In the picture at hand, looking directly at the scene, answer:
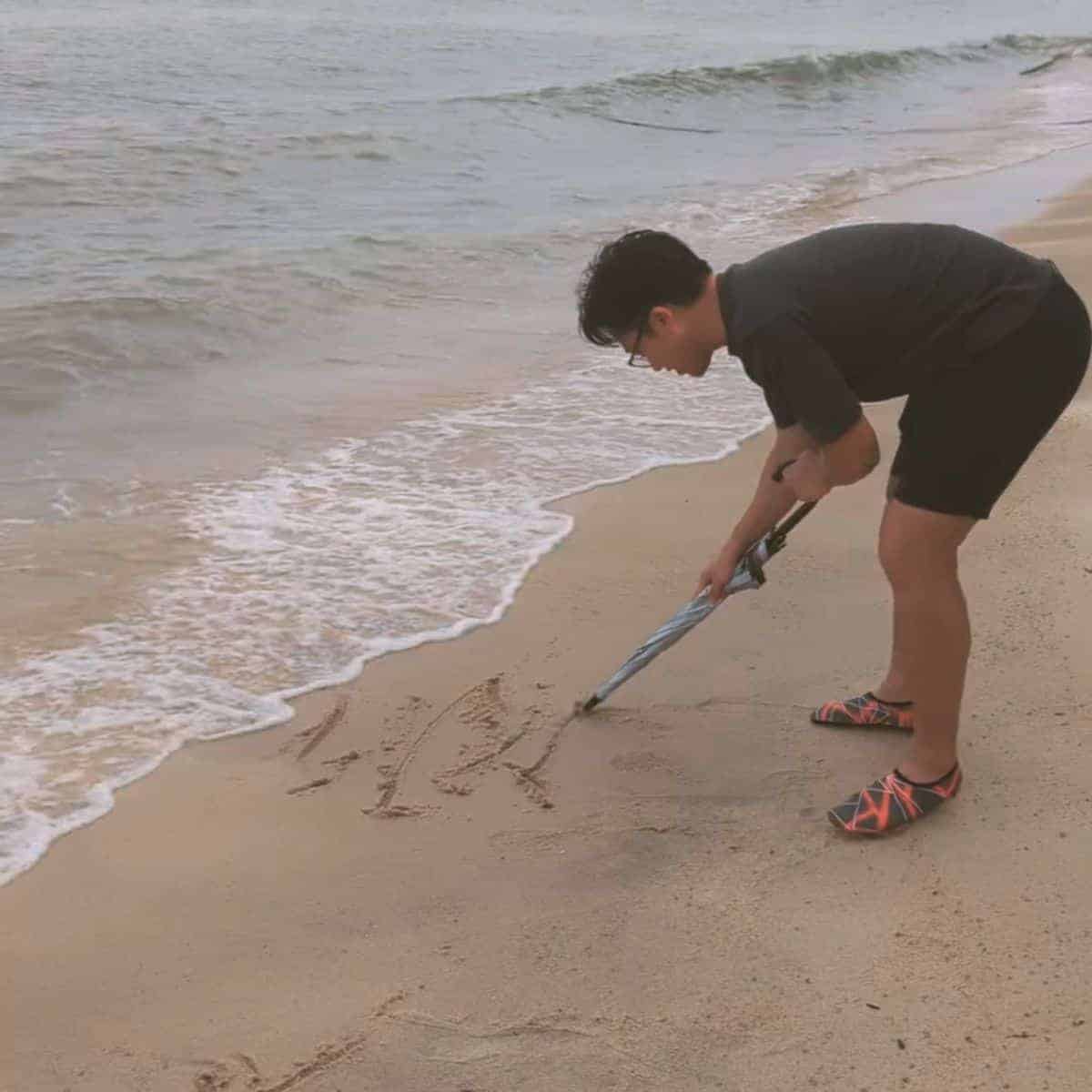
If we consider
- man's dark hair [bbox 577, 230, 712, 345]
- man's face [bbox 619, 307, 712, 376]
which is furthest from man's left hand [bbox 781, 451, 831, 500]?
man's dark hair [bbox 577, 230, 712, 345]

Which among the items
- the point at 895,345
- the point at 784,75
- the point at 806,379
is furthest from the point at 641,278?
the point at 784,75

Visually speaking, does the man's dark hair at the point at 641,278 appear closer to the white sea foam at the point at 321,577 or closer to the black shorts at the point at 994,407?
the black shorts at the point at 994,407

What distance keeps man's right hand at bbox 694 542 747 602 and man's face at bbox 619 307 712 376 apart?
51 centimetres

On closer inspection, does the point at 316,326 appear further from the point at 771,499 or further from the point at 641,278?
the point at 641,278

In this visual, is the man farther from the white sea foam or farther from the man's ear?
the white sea foam

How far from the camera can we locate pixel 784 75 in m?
18.1

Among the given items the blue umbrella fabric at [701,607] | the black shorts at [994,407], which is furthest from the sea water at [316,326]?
the black shorts at [994,407]

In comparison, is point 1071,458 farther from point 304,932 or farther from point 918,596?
point 304,932

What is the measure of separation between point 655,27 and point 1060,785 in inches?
889

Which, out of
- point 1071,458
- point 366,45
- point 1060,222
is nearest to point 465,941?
point 1071,458

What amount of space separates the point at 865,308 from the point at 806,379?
8.3 inches

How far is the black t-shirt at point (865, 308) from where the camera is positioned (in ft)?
8.04

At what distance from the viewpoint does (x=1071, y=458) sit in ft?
15.7

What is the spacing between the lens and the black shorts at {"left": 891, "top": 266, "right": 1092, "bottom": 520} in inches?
102
